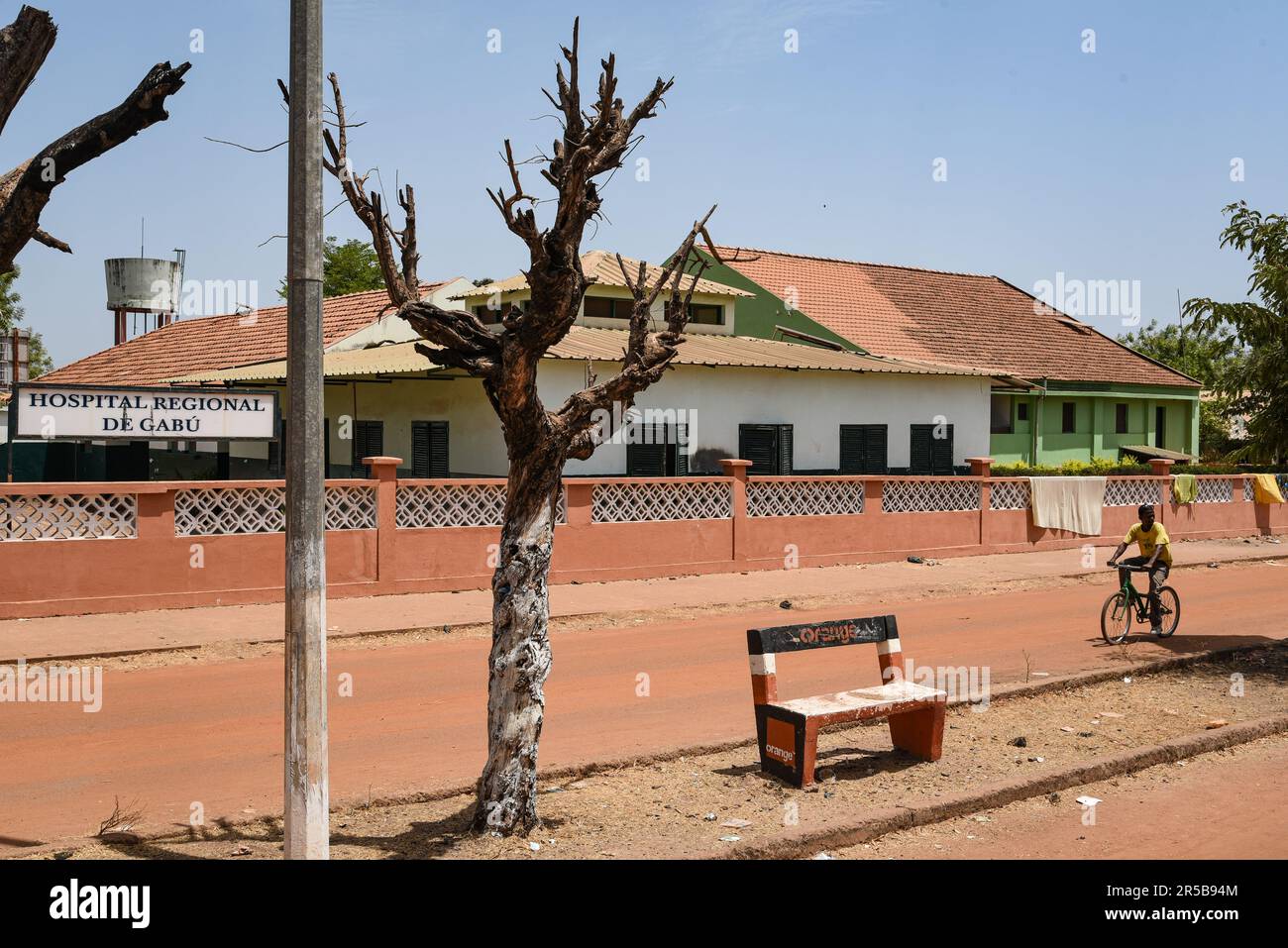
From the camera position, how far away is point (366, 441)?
25281 mm

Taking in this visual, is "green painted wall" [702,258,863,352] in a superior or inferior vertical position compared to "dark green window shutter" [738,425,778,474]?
superior

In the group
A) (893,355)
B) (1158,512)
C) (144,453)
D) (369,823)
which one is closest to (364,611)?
(144,453)

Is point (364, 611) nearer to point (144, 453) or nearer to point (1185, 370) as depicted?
point (144, 453)

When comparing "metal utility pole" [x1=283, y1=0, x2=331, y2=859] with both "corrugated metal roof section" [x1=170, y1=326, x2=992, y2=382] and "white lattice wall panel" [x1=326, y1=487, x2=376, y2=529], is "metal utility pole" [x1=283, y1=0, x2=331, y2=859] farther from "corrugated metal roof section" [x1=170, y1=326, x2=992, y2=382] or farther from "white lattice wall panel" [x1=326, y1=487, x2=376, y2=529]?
"corrugated metal roof section" [x1=170, y1=326, x2=992, y2=382]

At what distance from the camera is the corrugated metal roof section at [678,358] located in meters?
21.2

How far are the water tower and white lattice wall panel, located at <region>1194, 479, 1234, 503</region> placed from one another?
115 ft

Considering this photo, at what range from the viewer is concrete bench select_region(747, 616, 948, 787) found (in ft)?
24.5

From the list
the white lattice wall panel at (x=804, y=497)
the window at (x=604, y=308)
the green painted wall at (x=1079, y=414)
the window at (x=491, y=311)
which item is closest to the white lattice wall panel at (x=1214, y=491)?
the green painted wall at (x=1079, y=414)

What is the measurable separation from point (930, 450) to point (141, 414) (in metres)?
18.3

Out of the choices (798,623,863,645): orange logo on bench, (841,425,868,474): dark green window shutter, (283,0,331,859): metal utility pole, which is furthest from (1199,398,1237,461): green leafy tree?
(283,0,331,859): metal utility pole

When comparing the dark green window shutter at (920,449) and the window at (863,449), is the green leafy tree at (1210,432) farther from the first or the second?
the window at (863,449)

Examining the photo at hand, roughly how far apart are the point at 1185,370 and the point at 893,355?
105 ft

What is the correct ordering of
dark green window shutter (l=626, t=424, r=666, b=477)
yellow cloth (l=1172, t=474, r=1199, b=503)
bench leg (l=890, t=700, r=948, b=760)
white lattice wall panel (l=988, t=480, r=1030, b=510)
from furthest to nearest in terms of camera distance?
yellow cloth (l=1172, t=474, r=1199, b=503)
white lattice wall panel (l=988, t=480, r=1030, b=510)
dark green window shutter (l=626, t=424, r=666, b=477)
bench leg (l=890, t=700, r=948, b=760)

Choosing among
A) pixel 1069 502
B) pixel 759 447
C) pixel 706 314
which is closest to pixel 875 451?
pixel 759 447
